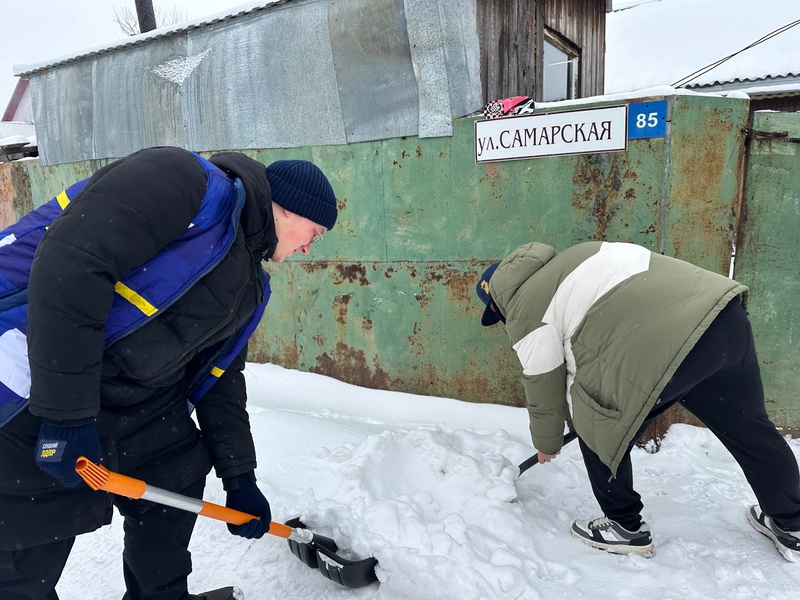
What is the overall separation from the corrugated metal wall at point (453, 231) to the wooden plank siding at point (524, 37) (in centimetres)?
61

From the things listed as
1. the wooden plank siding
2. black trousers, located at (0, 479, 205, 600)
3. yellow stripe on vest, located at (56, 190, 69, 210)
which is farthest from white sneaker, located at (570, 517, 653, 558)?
the wooden plank siding

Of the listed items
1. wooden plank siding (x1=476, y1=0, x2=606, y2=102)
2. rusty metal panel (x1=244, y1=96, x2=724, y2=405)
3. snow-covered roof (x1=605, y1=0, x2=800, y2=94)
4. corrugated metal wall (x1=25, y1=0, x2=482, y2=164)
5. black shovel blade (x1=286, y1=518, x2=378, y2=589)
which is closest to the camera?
black shovel blade (x1=286, y1=518, x2=378, y2=589)

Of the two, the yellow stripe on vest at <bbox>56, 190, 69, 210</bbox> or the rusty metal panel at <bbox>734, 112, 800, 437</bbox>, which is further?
the rusty metal panel at <bbox>734, 112, 800, 437</bbox>

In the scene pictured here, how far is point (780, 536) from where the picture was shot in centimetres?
225

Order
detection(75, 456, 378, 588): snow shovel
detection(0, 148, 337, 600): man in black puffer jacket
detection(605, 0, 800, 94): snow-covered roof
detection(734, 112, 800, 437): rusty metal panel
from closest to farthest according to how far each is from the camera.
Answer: detection(0, 148, 337, 600): man in black puffer jacket < detection(75, 456, 378, 588): snow shovel < detection(734, 112, 800, 437): rusty metal panel < detection(605, 0, 800, 94): snow-covered roof

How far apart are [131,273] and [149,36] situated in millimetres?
3935

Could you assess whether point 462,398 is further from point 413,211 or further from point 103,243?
point 103,243

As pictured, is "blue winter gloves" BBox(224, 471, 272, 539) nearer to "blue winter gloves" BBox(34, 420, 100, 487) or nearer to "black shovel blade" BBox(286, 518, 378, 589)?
"black shovel blade" BBox(286, 518, 378, 589)

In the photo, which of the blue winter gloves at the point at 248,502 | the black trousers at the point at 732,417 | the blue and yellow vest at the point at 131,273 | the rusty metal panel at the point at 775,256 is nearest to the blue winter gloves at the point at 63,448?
the blue and yellow vest at the point at 131,273

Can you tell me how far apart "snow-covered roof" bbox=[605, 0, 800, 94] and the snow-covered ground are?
29.8ft

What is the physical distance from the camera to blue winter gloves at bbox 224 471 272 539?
2.05m

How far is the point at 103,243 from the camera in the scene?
1281mm

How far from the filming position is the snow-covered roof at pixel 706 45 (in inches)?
390

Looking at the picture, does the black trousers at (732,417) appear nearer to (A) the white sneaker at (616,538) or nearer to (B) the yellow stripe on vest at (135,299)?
(A) the white sneaker at (616,538)
